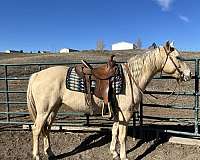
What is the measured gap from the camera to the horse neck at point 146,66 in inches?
208

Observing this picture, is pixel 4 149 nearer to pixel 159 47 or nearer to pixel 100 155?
pixel 100 155

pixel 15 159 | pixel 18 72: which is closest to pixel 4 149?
pixel 15 159

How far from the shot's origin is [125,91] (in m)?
5.16

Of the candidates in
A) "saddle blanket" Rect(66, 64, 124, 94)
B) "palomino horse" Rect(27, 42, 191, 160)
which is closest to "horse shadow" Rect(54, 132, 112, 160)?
"palomino horse" Rect(27, 42, 191, 160)

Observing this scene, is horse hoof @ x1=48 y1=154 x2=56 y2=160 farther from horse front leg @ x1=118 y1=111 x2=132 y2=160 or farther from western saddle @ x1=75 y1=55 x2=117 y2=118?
horse front leg @ x1=118 y1=111 x2=132 y2=160

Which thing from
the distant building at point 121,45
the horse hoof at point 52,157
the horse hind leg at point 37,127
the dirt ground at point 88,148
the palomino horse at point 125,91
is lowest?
the horse hoof at point 52,157

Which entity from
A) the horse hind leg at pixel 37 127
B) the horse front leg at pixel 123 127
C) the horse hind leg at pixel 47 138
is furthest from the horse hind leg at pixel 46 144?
the horse front leg at pixel 123 127

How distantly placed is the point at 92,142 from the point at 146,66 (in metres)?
1.86

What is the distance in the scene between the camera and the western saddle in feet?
16.8

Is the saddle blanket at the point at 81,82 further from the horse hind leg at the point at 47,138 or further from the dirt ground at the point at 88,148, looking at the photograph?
the dirt ground at the point at 88,148

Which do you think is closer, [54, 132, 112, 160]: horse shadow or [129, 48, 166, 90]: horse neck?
[129, 48, 166, 90]: horse neck

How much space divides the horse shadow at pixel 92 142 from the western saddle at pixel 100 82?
37.2 inches

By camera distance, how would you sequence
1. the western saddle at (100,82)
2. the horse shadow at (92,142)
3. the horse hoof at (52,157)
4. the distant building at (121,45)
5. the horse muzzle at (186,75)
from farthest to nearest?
1. the distant building at (121,45)
2. the horse shadow at (92,142)
3. the horse hoof at (52,157)
4. the horse muzzle at (186,75)
5. the western saddle at (100,82)

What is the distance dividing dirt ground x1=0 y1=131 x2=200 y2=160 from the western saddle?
905mm
